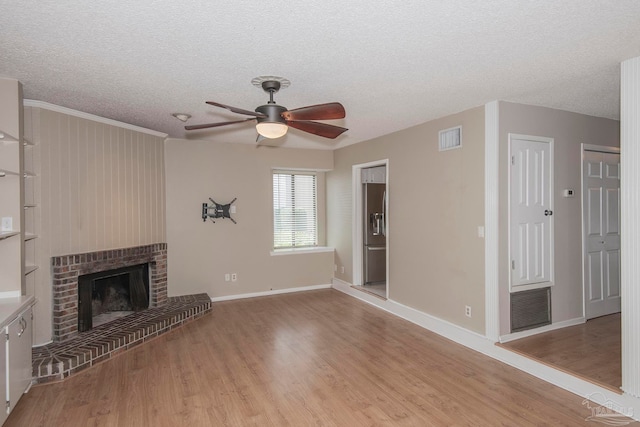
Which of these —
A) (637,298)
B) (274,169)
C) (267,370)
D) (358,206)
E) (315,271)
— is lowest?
(267,370)

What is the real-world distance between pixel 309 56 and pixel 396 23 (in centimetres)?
68

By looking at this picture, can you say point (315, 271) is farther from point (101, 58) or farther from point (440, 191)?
point (101, 58)

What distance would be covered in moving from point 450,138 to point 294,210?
3.29m

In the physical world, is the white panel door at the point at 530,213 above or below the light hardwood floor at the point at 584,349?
above

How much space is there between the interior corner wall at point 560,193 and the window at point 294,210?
3751 millimetres

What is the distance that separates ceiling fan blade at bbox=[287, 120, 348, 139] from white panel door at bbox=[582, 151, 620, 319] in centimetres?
321

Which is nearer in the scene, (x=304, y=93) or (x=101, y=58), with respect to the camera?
(x=101, y=58)

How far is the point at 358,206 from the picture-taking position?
6086 millimetres

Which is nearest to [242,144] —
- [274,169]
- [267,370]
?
[274,169]

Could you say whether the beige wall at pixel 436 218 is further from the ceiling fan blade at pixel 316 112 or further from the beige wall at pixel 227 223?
the ceiling fan blade at pixel 316 112

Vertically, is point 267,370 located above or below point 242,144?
below

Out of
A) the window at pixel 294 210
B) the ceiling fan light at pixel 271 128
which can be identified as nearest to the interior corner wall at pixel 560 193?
the ceiling fan light at pixel 271 128

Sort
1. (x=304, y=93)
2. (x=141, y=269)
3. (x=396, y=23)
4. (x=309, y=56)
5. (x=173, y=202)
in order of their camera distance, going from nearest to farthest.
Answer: (x=396, y=23) → (x=309, y=56) → (x=304, y=93) → (x=141, y=269) → (x=173, y=202)

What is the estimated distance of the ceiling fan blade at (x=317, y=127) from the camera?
2.84 m
